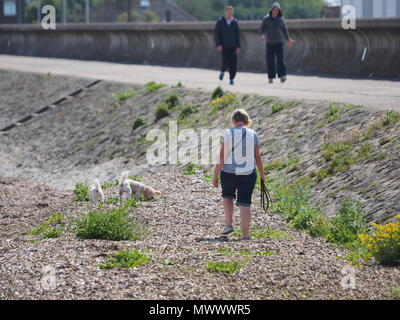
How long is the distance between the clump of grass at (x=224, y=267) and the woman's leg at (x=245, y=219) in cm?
143

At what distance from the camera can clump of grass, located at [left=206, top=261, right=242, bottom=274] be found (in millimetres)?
9273

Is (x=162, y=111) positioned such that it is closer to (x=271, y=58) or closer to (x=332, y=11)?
(x=271, y=58)

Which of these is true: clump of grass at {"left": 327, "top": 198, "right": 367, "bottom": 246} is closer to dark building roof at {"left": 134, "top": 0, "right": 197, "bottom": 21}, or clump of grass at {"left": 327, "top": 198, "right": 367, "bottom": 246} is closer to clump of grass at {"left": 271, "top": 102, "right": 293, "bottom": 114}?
clump of grass at {"left": 271, "top": 102, "right": 293, "bottom": 114}

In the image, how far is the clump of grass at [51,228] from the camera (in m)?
11.7

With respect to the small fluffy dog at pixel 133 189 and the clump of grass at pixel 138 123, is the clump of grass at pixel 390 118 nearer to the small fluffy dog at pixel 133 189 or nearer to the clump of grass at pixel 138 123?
the small fluffy dog at pixel 133 189

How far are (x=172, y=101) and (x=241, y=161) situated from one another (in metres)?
11.8

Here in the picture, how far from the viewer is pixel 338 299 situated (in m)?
8.48

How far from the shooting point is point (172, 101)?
22.5m

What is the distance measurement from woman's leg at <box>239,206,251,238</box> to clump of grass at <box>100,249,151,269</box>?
147 centimetres

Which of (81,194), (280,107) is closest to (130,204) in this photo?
(81,194)

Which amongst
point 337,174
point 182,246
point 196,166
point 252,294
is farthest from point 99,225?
point 196,166

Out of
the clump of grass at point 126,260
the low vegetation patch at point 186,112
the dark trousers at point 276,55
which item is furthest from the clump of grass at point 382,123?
the dark trousers at point 276,55

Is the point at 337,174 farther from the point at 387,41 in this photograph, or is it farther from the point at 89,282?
the point at 387,41

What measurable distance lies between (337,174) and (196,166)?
13.1 ft
